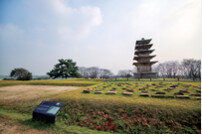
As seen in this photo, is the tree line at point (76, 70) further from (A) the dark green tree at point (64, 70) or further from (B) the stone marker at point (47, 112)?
(B) the stone marker at point (47, 112)

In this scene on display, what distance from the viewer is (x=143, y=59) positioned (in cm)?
2000

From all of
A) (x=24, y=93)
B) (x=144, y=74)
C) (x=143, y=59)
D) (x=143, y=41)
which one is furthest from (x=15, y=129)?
(x=143, y=41)

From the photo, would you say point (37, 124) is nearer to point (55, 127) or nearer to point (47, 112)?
point (47, 112)

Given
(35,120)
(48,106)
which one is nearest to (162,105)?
(48,106)

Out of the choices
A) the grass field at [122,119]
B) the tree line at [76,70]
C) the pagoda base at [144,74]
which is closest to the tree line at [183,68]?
the tree line at [76,70]

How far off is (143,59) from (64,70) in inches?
1018

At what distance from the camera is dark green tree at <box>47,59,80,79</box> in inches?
1148

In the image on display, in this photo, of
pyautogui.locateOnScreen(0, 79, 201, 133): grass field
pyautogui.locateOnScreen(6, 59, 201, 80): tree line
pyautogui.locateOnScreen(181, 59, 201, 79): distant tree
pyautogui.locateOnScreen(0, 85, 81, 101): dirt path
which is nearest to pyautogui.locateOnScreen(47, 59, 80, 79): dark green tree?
pyautogui.locateOnScreen(6, 59, 201, 80): tree line

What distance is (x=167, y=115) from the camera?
11.0 ft

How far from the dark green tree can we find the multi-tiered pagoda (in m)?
22.8

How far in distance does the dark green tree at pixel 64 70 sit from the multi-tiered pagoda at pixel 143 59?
74.8ft

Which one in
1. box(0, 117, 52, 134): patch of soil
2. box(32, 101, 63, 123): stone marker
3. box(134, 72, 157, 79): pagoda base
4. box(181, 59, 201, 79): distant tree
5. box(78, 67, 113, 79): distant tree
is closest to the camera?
box(0, 117, 52, 134): patch of soil

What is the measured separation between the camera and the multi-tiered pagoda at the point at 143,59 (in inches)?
724

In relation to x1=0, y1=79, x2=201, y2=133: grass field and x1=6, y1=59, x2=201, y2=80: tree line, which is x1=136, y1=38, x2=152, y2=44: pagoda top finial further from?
x1=0, y1=79, x2=201, y2=133: grass field
